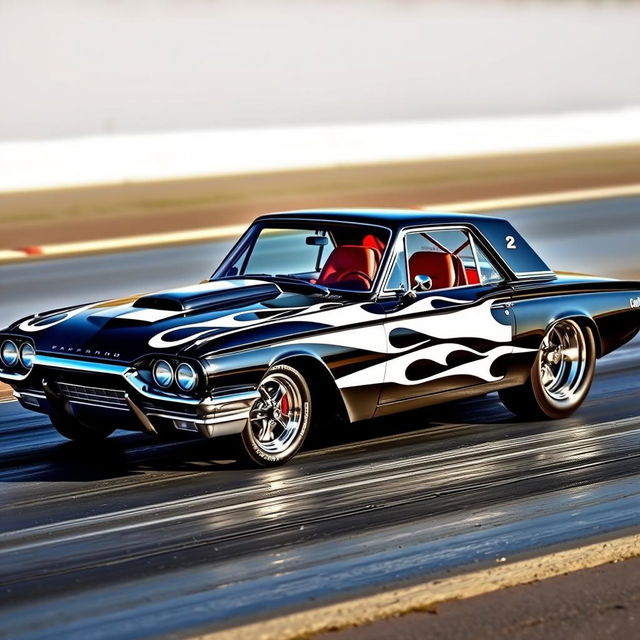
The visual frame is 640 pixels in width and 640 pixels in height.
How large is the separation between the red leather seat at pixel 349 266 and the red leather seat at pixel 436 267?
0.41 meters

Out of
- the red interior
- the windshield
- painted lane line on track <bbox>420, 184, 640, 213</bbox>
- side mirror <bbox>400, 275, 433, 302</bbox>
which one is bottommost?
painted lane line on track <bbox>420, 184, 640, 213</bbox>

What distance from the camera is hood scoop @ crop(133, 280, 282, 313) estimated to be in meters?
8.16

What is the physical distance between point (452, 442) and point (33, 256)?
1593cm

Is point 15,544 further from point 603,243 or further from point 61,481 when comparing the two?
point 603,243

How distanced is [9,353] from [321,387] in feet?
6.06

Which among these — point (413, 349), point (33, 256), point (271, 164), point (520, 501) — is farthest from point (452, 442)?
point (271, 164)

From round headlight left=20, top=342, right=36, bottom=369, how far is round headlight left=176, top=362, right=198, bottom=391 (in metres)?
1.16

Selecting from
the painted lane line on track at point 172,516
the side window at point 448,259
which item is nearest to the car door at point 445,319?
the side window at point 448,259

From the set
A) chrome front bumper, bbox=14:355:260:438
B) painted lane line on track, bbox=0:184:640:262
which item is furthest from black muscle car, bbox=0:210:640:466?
painted lane line on track, bbox=0:184:640:262

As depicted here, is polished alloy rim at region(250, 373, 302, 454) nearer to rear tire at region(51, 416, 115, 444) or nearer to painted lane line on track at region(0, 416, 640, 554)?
painted lane line on track at region(0, 416, 640, 554)

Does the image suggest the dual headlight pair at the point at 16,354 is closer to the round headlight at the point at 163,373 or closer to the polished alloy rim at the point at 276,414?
the round headlight at the point at 163,373

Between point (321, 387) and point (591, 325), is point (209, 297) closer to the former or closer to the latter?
point (321, 387)

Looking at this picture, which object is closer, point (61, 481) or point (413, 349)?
point (61, 481)

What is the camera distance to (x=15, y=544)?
21.8 ft
